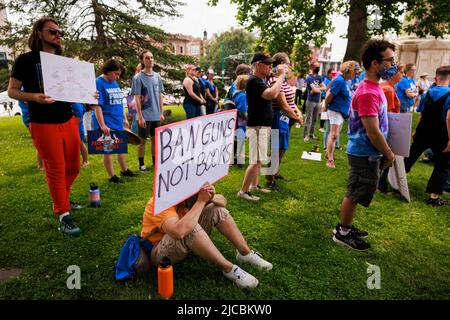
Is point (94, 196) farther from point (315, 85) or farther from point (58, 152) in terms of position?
point (315, 85)

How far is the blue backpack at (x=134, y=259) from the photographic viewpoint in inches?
97.1

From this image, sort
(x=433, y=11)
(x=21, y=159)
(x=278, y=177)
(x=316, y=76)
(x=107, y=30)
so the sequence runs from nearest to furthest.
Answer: (x=278, y=177) < (x=21, y=159) < (x=316, y=76) < (x=107, y=30) < (x=433, y=11)

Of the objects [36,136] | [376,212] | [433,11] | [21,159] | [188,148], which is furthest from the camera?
[433,11]

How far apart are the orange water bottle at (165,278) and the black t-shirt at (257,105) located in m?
2.42

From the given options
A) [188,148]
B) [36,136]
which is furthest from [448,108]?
[36,136]

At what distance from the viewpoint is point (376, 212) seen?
13.2 feet

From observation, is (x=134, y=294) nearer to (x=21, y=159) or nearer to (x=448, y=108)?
(x=448, y=108)

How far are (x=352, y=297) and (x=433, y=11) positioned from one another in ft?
44.7

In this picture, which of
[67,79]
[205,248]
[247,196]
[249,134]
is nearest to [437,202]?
[247,196]

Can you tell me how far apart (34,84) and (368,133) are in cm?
322

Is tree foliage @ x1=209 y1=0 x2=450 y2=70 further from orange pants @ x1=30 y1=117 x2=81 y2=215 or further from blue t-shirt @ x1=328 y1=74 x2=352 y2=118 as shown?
orange pants @ x1=30 y1=117 x2=81 y2=215

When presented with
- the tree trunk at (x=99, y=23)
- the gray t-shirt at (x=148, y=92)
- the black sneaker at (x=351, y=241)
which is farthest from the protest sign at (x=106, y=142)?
the tree trunk at (x=99, y=23)

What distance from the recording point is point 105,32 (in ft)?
35.5

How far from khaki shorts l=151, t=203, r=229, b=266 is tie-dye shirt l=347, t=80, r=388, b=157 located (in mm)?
1490
